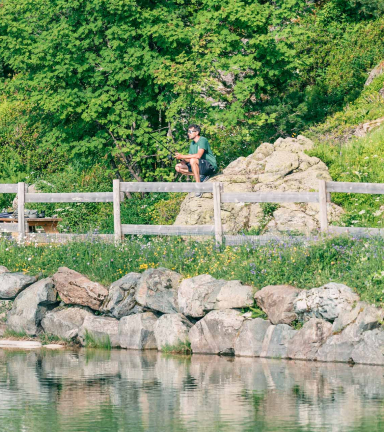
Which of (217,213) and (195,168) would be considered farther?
(195,168)

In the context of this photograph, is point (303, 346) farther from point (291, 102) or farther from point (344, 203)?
point (291, 102)

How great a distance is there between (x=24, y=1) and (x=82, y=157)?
3.61 m

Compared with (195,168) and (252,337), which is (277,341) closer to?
(252,337)

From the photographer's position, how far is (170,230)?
50.8 feet

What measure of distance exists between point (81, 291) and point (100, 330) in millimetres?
759

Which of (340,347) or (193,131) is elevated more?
(193,131)

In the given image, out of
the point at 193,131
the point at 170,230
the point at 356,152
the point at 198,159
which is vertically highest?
the point at 193,131

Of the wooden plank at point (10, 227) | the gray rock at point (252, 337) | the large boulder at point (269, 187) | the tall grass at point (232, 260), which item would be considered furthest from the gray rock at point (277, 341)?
the wooden plank at point (10, 227)

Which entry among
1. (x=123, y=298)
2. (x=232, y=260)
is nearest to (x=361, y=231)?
(x=232, y=260)

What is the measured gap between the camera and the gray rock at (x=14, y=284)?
1535cm

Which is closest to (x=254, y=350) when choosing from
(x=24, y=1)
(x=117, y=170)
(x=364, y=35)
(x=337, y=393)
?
(x=337, y=393)

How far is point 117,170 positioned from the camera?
70.0 feet

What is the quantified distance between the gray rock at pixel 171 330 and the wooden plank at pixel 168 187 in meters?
2.56

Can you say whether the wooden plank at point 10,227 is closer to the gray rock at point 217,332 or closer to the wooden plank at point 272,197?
the wooden plank at point 272,197
